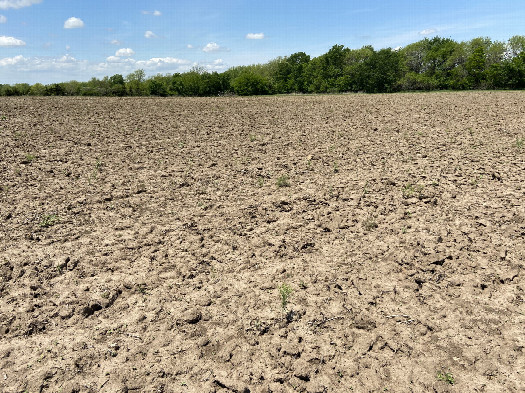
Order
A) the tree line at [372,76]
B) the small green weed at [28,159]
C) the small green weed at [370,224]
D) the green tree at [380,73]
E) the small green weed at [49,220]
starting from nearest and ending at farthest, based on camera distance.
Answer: the small green weed at [370,224] → the small green weed at [49,220] → the small green weed at [28,159] → the tree line at [372,76] → the green tree at [380,73]

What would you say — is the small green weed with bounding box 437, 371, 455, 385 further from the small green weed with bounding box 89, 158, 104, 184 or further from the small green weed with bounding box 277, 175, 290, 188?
the small green weed with bounding box 89, 158, 104, 184

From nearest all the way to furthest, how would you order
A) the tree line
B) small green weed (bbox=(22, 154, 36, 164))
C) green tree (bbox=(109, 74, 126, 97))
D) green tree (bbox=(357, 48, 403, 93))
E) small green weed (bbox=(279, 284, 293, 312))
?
small green weed (bbox=(279, 284, 293, 312)), small green weed (bbox=(22, 154, 36, 164)), the tree line, green tree (bbox=(357, 48, 403, 93)), green tree (bbox=(109, 74, 126, 97))

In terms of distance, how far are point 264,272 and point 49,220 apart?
5940 millimetres

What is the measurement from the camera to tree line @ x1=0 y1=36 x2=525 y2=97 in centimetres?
5647

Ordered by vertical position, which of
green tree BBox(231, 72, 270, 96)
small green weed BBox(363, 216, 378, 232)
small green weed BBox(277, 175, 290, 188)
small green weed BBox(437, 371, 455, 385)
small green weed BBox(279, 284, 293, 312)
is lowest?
small green weed BBox(437, 371, 455, 385)

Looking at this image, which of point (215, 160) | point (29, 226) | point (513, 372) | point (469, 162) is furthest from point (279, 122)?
point (513, 372)

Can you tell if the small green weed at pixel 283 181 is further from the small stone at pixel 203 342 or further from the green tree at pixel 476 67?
the green tree at pixel 476 67

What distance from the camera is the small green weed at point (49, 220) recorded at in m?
8.72

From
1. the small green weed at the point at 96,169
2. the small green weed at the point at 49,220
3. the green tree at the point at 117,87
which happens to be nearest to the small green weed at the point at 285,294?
the small green weed at the point at 49,220

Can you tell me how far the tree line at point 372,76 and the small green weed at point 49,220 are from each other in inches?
2051

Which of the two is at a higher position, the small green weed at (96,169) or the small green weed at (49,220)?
the small green weed at (96,169)

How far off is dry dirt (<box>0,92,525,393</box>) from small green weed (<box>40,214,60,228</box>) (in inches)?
2.5

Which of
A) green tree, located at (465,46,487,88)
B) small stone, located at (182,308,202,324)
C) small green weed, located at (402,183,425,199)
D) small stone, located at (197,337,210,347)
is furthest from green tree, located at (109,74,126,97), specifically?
small stone, located at (197,337,210,347)

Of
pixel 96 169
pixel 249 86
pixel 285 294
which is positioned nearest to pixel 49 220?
pixel 96 169
